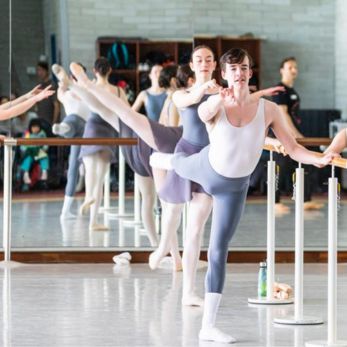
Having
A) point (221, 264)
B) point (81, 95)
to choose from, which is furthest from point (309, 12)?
point (221, 264)

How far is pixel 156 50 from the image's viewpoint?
33.9ft

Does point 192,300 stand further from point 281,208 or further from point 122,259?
point 281,208

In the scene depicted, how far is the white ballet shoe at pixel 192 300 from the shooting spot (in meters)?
8.07

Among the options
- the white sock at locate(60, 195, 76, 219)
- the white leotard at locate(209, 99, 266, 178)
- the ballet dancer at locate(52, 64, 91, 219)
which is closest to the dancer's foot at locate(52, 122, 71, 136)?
the ballet dancer at locate(52, 64, 91, 219)

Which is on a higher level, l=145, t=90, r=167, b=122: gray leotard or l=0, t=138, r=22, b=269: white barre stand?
l=145, t=90, r=167, b=122: gray leotard

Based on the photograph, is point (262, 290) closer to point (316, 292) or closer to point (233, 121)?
point (316, 292)

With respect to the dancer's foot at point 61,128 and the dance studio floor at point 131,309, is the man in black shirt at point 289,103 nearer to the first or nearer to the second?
the dance studio floor at point 131,309

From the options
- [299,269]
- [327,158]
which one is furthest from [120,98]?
[327,158]

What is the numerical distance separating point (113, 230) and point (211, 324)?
11.9 ft

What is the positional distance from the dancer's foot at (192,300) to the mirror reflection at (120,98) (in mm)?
2100

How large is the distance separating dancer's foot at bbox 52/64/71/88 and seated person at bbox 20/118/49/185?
14.3 inches

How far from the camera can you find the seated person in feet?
33.8

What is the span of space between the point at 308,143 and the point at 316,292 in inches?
56.8

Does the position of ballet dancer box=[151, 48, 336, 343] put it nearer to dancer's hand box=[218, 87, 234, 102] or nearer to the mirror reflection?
dancer's hand box=[218, 87, 234, 102]
